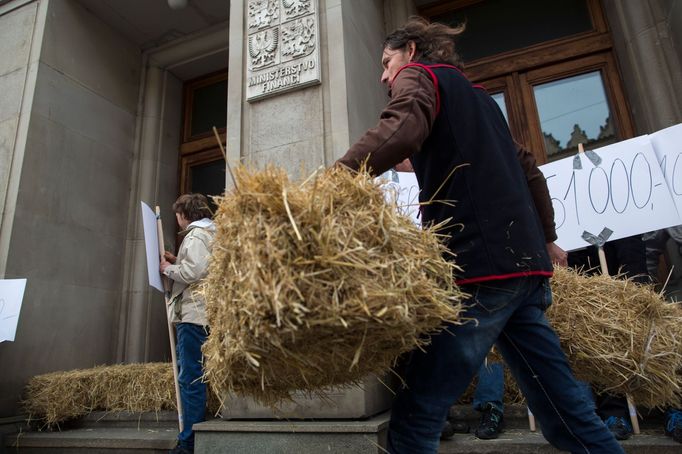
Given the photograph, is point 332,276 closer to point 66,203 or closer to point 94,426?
point 94,426

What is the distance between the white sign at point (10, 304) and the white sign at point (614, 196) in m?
4.96

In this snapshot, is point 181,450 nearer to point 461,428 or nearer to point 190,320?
point 190,320

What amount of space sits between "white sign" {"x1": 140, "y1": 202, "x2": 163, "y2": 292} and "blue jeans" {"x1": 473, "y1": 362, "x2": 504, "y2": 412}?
2548 mm

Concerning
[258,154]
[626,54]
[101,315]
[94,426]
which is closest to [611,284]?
[258,154]

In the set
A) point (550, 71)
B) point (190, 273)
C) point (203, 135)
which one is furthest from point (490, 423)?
point (203, 135)

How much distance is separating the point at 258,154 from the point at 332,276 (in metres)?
3.27

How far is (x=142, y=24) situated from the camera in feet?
24.7

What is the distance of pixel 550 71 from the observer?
5809 millimetres

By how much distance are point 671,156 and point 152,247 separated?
13.1 feet

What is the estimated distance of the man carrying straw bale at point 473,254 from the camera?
1657mm

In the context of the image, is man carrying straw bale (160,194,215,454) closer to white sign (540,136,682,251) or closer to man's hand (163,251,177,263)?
man's hand (163,251,177,263)

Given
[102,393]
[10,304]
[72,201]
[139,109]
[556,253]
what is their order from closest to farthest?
1. [556,253]
2. [10,304]
3. [102,393]
4. [72,201]
5. [139,109]

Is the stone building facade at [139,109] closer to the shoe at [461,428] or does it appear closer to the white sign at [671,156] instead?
the white sign at [671,156]

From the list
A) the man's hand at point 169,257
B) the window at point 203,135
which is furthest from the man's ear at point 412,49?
the window at point 203,135
